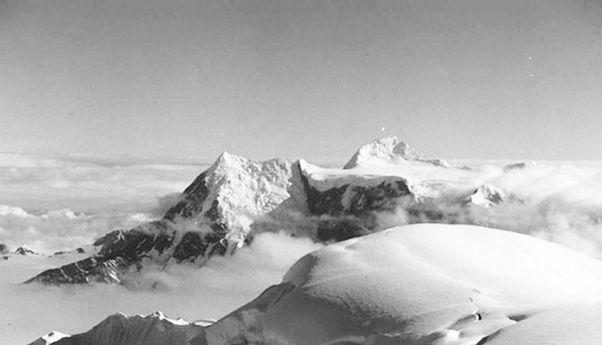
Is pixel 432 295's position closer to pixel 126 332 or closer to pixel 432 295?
pixel 432 295

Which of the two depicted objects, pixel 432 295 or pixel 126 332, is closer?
pixel 432 295

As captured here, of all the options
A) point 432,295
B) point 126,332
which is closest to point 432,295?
point 432,295

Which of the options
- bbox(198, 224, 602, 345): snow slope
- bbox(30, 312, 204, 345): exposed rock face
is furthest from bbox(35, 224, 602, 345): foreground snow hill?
bbox(30, 312, 204, 345): exposed rock face

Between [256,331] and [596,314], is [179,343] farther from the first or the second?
[596,314]

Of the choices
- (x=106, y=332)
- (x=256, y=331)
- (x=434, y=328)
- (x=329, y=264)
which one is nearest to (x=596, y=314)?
(x=434, y=328)

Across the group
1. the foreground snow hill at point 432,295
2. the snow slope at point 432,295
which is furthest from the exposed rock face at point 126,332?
the snow slope at point 432,295

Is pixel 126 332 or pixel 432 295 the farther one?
pixel 126 332

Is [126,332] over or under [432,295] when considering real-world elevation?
under
